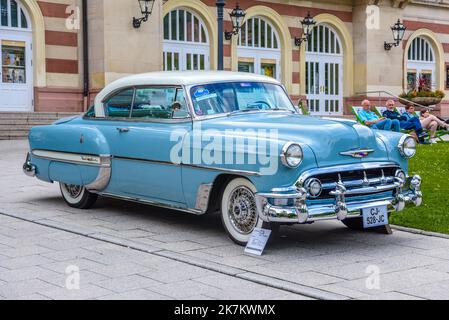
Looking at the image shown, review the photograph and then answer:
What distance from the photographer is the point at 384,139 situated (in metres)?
7.35

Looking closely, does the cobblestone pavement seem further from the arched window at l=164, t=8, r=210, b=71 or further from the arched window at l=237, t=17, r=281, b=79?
the arched window at l=237, t=17, r=281, b=79

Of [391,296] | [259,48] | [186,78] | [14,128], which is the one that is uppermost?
[259,48]

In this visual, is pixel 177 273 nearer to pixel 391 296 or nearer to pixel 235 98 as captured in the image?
pixel 391 296

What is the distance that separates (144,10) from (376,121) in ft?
29.1

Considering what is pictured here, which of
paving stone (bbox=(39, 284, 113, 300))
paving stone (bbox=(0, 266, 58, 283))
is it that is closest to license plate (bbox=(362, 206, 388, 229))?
paving stone (bbox=(39, 284, 113, 300))

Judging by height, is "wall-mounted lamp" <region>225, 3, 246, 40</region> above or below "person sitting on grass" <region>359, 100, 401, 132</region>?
above

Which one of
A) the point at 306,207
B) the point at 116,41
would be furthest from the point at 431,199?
the point at 116,41

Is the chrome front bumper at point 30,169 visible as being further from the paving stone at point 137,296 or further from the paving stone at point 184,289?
the paving stone at point 137,296

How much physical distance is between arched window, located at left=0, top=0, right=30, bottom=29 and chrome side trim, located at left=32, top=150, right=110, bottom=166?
1362 cm

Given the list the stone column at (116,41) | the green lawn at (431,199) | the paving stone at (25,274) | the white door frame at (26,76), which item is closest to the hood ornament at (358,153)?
the green lawn at (431,199)

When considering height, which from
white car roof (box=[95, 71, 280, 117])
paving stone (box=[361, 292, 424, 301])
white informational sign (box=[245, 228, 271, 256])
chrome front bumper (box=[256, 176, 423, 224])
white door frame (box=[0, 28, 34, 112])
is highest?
white door frame (box=[0, 28, 34, 112])

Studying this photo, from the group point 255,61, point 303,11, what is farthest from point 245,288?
point 303,11

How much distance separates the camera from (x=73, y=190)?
9469 millimetres

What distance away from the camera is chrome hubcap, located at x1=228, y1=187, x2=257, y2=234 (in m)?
6.92
